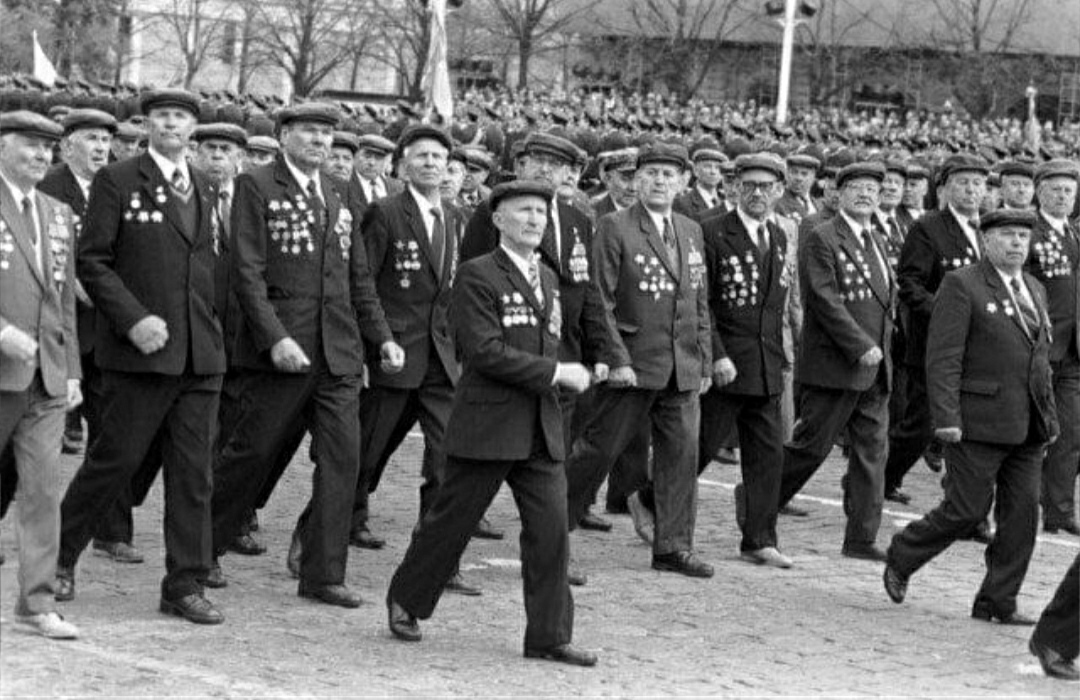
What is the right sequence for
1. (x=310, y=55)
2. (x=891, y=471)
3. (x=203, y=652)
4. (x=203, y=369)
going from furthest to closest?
(x=310, y=55)
(x=891, y=471)
(x=203, y=369)
(x=203, y=652)

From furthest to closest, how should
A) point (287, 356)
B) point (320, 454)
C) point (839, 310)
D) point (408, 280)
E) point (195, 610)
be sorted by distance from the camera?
point (839, 310)
point (408, 280)
point (320, 454)
point (287, 356)
point (195, 610)

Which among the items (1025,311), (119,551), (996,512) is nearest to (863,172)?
(1025,311)

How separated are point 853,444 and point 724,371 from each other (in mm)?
1025

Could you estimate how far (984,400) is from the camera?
445 inches

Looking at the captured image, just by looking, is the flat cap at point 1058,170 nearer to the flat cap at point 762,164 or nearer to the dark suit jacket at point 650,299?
the flat cap at point 762,164

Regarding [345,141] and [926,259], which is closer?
[926,259]

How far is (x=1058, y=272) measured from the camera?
1475 cm

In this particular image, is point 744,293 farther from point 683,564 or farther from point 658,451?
point 683,564

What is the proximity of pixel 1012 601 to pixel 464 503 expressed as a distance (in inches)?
107

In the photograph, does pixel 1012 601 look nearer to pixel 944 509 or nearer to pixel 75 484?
pixel 944 509

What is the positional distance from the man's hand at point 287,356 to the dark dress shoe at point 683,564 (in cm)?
238

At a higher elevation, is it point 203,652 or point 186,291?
point 186,291

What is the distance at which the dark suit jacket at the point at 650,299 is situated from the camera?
480 inches

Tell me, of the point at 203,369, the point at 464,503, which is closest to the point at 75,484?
the point at 203,369
